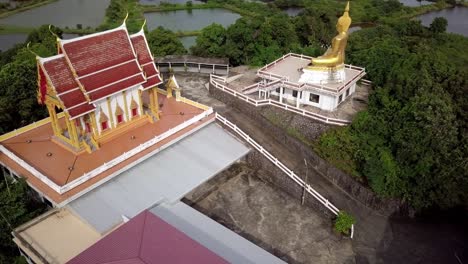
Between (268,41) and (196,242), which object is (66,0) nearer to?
(268,41)

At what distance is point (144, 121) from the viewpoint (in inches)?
966

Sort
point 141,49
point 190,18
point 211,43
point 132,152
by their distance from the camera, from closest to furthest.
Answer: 1. point 132,152
2. point 141,49
3. point 211,43
4. point 190,18

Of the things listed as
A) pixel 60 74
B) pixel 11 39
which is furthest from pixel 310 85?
pixel 11 39

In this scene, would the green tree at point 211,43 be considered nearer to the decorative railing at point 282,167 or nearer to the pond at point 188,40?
the decorative railing at point 282,167

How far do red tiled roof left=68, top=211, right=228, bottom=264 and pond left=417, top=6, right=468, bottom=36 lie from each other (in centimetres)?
6058

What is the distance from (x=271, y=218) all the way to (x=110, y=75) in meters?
11.2

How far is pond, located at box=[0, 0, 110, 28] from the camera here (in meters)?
62.3

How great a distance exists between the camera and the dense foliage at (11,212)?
18.2 meters

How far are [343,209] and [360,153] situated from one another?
3260 millimetres

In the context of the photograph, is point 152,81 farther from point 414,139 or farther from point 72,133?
point 414,139

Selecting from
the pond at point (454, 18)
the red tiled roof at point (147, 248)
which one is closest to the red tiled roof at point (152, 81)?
the red tiled roof at point (147, 248)

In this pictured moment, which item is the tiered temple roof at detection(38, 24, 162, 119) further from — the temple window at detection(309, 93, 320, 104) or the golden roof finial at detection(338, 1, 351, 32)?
the golden roof finial at detection(338, 1, 351, 32)

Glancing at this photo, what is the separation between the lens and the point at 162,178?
20.8m

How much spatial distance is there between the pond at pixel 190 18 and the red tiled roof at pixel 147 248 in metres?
47.1
